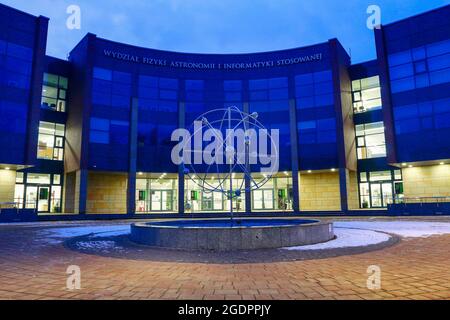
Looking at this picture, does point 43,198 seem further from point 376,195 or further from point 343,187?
point 376,195

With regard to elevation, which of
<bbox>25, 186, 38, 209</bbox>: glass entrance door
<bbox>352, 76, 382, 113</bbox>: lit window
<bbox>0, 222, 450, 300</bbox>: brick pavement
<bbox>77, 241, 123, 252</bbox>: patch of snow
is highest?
<bbox>352, 76, 382, 113</bbox>: lit window

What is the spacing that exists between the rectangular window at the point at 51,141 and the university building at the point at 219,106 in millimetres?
113

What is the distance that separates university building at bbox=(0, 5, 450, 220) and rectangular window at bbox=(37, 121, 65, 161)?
113 mm

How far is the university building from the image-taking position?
104ft

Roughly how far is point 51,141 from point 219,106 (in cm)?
1930

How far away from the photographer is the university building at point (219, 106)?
31812 mm

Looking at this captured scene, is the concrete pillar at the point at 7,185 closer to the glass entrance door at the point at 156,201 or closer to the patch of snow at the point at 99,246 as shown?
the glass entrance door at the point at 156,201

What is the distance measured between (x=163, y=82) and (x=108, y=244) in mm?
29923

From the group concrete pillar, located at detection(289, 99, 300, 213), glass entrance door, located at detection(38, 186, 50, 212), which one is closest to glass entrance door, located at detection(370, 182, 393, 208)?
concrete pillar, located at detection(289, 99, 300, 213)

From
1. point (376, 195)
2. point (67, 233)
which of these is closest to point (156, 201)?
point (67, 233)

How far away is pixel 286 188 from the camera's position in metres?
41.6

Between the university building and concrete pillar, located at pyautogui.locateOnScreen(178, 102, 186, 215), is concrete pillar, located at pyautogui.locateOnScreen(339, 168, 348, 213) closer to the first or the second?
the university building
